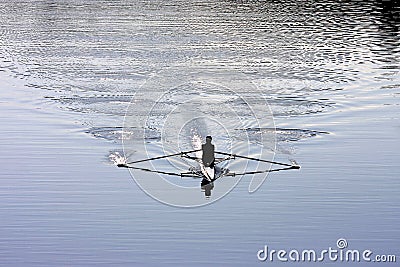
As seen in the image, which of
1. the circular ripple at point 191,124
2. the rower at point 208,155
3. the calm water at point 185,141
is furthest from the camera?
the circular ripple at point 191,124

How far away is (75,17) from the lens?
55.8 metres

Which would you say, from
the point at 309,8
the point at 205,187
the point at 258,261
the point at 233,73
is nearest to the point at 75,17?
the point at 309,8

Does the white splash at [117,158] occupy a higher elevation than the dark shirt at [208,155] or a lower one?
higher

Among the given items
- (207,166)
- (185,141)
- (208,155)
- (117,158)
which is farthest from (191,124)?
(207,166)

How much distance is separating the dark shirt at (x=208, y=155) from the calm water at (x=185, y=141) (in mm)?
899

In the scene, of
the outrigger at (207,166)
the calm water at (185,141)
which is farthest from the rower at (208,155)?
the calm water at (185,141)

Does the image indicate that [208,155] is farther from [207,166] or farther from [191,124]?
[191,124]

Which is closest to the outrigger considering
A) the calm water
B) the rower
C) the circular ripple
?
the rower

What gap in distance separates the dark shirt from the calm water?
90 centimetres

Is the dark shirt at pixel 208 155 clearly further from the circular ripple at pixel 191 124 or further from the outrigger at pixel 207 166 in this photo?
the circular ripple at pixel 191 124

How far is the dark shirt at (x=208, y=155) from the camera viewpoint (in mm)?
21484

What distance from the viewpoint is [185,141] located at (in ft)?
79.1

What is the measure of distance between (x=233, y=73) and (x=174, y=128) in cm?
924

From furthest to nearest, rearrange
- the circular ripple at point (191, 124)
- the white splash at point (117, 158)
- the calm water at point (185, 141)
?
the white splash at point (117, 158)
the circular ripple at point (191, 124)
the calm water at point (185, 141)
